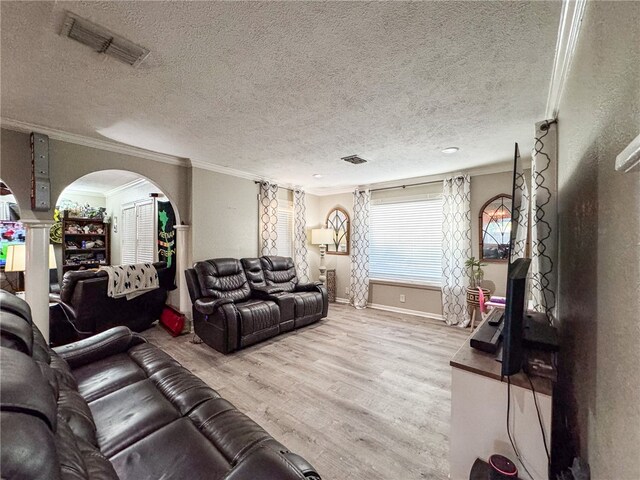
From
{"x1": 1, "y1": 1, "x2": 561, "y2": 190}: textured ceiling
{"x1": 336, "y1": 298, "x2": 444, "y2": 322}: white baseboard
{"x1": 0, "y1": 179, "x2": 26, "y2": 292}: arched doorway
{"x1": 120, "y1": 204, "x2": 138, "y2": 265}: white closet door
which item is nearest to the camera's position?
{"x1": 1, "y1": 1, "x2": 561, "y2": 190}: textured ceiling

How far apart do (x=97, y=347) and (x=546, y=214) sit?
3327 mm

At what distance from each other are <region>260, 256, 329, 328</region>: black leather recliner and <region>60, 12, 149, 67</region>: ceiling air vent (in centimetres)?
296

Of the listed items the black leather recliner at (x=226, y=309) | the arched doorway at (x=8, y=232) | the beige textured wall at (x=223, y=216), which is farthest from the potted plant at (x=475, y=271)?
the arched doorway at (x=8, y=232)

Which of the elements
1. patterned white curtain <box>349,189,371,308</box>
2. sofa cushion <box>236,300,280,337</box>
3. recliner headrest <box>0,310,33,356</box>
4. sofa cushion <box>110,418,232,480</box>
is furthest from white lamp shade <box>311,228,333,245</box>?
recliner headrest <box>0,310,33,356</box>

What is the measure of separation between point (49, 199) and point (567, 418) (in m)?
4.23

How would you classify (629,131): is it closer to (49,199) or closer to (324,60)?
(324,60)

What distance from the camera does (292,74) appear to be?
5.53 ft

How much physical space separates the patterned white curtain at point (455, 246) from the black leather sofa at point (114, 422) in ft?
12.0

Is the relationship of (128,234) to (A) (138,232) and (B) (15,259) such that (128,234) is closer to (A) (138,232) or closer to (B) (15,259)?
(A) (138,232)

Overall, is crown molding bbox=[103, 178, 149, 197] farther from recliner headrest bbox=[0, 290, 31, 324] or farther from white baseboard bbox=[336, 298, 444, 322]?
white baseboard bbox=[336, 298, 444, 322]

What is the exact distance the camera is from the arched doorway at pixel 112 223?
461cm

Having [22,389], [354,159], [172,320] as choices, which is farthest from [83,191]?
[22,389]

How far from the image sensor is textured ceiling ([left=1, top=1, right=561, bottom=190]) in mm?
1240

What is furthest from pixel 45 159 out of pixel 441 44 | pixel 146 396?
pixel 441 44
